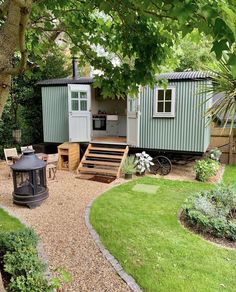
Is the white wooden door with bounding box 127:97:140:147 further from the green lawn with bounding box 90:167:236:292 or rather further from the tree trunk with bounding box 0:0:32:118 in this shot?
the tree trunk with bounding box 0:0:32:118

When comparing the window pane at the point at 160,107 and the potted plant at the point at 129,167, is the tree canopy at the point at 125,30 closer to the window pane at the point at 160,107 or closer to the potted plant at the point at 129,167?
the potted plant at the point at 129,167

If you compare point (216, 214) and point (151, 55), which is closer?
point (151, 55)

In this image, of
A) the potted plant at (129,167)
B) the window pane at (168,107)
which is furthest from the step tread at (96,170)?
the window pane at (168,107)

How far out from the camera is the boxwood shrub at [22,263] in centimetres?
234

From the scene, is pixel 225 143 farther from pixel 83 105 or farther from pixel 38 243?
A: pixel 38 243

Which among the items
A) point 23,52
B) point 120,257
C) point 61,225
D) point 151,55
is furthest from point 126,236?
point 23,52

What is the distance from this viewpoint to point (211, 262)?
343cm

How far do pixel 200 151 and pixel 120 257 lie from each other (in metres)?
5.00

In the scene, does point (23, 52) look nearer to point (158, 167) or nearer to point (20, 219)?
point (20, 219)

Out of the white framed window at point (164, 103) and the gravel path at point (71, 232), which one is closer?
the gravel path at point (71, 232)

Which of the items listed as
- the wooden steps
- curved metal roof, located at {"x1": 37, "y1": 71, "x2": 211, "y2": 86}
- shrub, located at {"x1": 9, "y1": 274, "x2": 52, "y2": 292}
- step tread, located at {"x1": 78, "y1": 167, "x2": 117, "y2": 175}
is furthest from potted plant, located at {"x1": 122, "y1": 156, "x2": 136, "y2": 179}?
shrub, located at {"x1": 9, "y1": 274, "x2": 52, "y2": 292}

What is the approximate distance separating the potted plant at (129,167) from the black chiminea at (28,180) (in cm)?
262

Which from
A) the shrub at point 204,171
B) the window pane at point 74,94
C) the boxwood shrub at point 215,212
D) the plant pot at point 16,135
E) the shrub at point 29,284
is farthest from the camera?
the plant pot at point 16,135

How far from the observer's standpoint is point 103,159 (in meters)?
8.43
